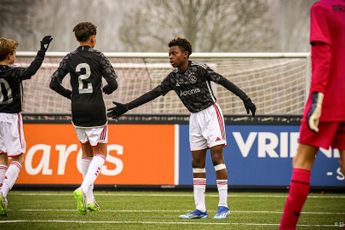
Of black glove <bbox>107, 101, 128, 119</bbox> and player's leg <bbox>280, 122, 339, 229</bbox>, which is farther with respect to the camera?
black glove <bbox>107, 101, 128, 119</bbox>

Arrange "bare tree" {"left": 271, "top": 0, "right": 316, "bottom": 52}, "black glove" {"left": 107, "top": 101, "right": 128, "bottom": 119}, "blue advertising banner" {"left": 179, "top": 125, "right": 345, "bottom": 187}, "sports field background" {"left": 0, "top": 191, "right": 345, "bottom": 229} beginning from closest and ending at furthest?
"sports field background" {"left": 0, "top": 191, "right": 345, "bottom": 229}, "black glove" {"left": 107, "top": 101, "right": 128, "bottom": 119}, "blue advertising banner" {"left": 179, "top": 125, "right": 345, "bottom": 187}, "bare tree" {"left": 271, "top": 0, "right": 316, "bottom": 52}

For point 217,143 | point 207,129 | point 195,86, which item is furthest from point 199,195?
point 195,86

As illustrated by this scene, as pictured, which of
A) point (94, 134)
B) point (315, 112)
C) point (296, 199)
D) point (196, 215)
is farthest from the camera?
point (94, 134)

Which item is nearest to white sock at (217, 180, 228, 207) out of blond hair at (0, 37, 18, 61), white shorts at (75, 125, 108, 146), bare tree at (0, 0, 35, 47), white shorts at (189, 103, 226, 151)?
white shorts at (189, 103, 226, 151)

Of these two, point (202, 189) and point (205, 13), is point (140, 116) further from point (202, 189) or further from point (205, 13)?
point (205, 13)

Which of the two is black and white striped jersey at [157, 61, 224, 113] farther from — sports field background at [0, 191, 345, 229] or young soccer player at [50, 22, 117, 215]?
sports field background at [0, 191, 345, 229]

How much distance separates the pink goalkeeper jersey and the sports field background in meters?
2.29

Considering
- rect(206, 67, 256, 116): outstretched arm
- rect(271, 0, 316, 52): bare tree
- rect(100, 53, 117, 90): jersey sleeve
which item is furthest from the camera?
rect(271, 0, 316, 52): bare tree

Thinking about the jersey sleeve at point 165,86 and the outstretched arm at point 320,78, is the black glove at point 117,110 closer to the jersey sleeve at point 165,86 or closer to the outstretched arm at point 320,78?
the jersey sleeve at point 165,86

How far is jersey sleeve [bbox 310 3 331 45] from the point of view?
23.6ft

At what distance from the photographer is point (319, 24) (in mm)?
7219

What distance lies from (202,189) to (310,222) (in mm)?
1358

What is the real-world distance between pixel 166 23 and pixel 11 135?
2227 cm

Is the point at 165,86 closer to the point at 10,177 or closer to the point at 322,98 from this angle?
the point at 10,177
